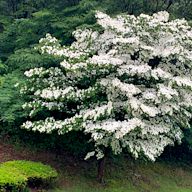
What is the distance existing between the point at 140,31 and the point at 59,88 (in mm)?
3465

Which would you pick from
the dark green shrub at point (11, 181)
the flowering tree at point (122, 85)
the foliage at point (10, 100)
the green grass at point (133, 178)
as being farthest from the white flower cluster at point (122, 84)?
the dark green shrub at point (11, 181)

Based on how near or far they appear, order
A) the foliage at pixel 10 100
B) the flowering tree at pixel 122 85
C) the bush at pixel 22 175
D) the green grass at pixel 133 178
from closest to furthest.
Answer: the bush at pixel 22 175
the flowering tree at pixel 122 85
the foliage at pixel 10 100
the green grass at pixel 133 178

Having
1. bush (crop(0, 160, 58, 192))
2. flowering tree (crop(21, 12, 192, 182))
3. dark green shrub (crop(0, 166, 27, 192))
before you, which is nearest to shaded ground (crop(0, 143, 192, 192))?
bush (crop(0, 160, 58, 192))

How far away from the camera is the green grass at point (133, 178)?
16.3m

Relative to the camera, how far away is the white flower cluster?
14.7 meters

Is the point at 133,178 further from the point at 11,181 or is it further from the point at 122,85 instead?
the point at 11,181

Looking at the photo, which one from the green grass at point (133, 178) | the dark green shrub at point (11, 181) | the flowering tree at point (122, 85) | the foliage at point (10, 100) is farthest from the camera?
the green grass at point (133, 178)

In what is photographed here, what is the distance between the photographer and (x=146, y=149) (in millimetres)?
15156

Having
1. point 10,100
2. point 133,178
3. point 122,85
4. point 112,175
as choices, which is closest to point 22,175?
point 10,100

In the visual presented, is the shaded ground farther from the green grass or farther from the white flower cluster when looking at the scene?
the white flower cluster

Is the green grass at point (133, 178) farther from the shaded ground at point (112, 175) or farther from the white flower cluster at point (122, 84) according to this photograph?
the white flower cluster at point (122, 84)

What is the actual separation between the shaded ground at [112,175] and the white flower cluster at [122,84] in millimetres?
1567

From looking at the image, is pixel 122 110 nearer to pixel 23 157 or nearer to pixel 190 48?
pixel 190 48

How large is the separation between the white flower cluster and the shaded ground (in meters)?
1.57
